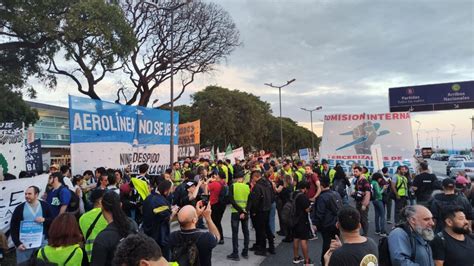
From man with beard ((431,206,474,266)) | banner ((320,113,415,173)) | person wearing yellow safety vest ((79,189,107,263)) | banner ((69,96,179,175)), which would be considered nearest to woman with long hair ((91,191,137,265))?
person wearing yellow safety vest ((79,189,107,263))

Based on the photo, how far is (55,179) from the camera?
5.74m

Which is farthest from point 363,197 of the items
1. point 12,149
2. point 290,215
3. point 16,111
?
point 16,111

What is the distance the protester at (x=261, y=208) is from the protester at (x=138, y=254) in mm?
5407

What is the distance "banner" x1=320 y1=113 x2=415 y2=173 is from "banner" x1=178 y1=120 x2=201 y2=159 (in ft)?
21.2

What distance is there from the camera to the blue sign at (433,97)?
3058cm

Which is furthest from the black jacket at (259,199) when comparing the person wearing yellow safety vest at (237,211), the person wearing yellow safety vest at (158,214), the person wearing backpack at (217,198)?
the person wearing yellow safety vest at (158,214)

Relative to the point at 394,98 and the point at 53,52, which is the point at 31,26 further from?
the point at 394,98

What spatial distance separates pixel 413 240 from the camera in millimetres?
3176

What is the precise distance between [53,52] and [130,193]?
1083 cm

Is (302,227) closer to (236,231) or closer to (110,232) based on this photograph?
(236,231)

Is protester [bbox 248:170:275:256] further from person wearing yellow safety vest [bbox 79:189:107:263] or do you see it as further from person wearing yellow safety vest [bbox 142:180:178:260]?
person wearing yellow safety vest [bbox 79:189:107:263]

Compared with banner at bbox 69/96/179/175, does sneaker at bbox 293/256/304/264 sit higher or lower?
lower

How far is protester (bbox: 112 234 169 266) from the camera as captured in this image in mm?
1938

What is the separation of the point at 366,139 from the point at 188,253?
41.2ft
